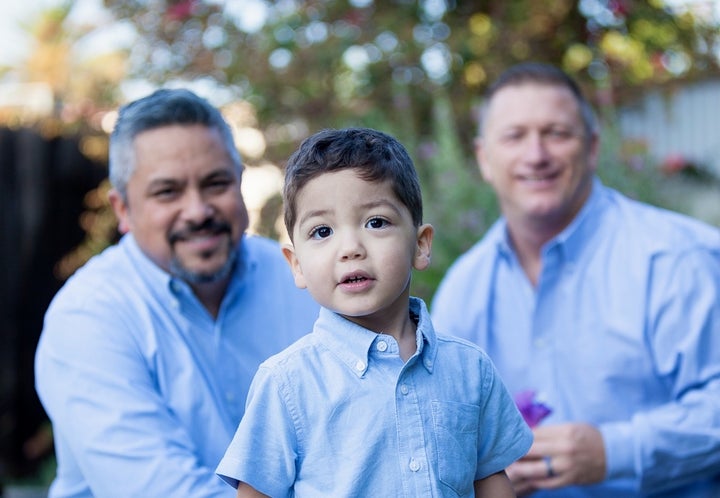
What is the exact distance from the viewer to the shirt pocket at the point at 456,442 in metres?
1.86

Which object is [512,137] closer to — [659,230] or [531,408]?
[659,230]

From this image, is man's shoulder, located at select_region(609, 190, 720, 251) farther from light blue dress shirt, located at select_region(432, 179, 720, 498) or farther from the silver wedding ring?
the silver wedding ring

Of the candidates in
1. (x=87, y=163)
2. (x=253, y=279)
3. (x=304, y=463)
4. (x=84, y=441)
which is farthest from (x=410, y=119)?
(x=304, y=463)

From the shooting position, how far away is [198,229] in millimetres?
2785

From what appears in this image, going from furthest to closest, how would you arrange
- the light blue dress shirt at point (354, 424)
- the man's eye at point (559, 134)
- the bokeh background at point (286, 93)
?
the bokeh background at point (286, 93), the man's eye at point (559, 134), the light blue dress shirt at point (354, 424)

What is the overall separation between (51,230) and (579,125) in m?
4.39

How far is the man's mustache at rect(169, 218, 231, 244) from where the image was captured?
2.78 metres

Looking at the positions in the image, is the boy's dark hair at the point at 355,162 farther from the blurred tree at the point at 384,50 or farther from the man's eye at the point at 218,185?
the blurred tree at the point at 384,50

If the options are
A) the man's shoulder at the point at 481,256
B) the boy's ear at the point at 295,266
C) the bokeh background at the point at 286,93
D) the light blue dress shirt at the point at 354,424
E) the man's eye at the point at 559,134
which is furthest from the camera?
the bokeh background at the point at 286,93

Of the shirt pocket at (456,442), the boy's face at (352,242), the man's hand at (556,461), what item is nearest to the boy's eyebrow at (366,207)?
the boy's face at (352,242)

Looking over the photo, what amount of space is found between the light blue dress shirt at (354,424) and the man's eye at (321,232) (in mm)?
173

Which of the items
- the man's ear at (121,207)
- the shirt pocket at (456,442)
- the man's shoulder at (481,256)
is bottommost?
the shirt pocket at (456,442)

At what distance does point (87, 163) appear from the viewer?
6.72 m

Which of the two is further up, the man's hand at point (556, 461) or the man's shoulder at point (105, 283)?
the man's shoulder at point (105, 283)
